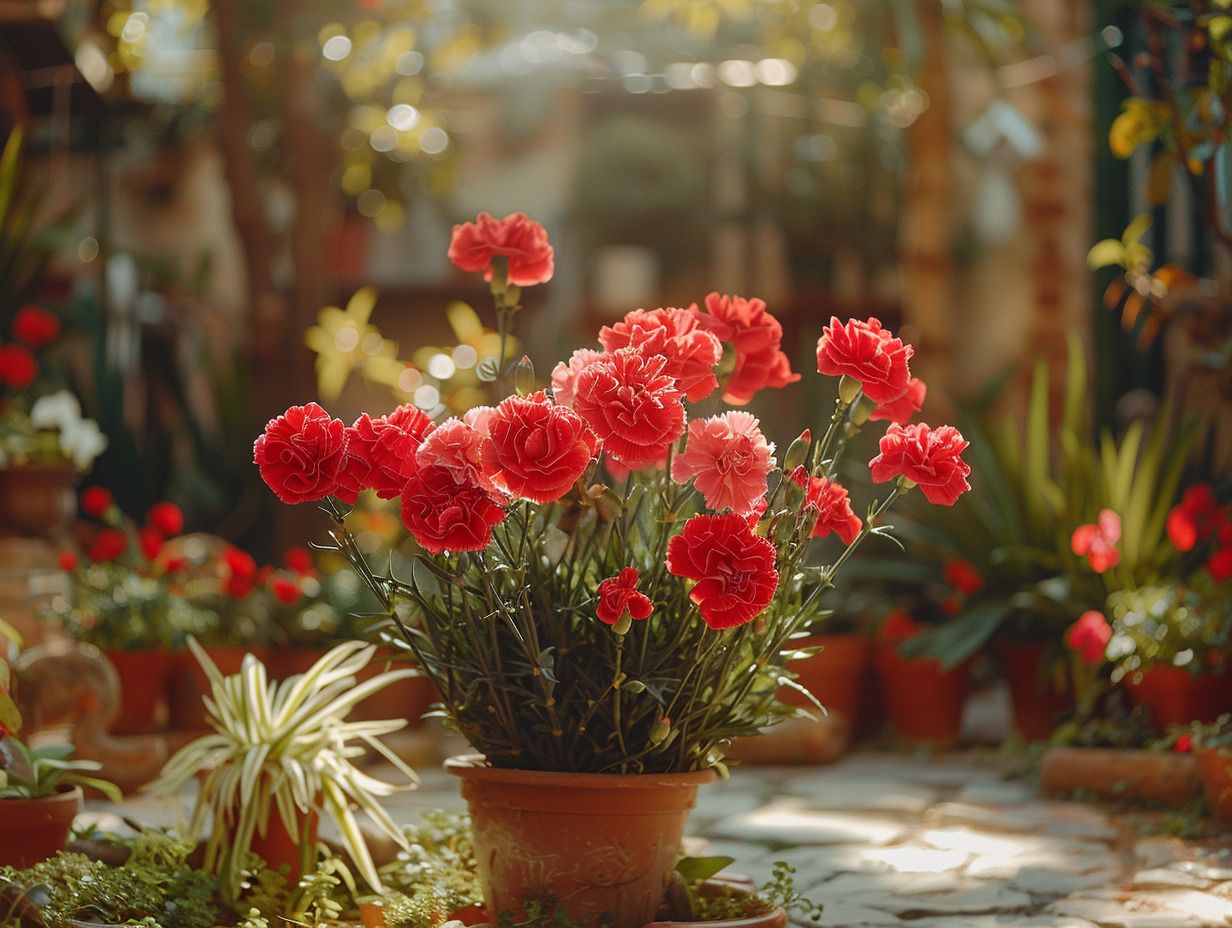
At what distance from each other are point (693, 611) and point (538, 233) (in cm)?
62

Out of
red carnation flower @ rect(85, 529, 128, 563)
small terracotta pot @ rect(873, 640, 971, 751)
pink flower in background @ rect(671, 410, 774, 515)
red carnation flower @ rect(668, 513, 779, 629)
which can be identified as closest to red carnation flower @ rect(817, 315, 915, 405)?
pink flower in background @ rect(671, 410, 774, 515)

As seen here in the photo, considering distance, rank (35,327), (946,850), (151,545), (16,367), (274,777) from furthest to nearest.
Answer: (35,327), (16,367), (151,545), (946,850), (274,777)

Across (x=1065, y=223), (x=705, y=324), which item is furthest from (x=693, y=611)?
(x=1065, y=223)

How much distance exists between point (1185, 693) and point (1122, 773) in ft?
0.87

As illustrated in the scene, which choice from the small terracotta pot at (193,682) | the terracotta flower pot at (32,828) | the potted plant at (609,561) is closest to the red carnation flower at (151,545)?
the small terracotta pot at (193,682)

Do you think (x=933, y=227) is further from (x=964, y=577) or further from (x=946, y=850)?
(x=946, y=850)

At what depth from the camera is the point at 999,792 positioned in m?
3.18

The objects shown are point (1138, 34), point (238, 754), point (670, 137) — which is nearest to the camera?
point (238, 754)

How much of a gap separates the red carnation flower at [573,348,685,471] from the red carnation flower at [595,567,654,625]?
15 centimetres

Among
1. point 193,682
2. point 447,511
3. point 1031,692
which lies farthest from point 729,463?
point 1031,692

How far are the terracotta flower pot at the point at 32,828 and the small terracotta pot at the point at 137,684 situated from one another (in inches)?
59.1

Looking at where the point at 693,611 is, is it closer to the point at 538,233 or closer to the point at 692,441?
the point at 692,441

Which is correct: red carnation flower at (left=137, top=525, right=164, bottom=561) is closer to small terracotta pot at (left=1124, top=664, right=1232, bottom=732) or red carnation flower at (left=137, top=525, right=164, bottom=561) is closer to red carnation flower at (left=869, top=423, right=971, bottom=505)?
red carnation flower at (left=869, top=423, right=971, bottom=505)

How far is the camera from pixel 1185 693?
301 cm
